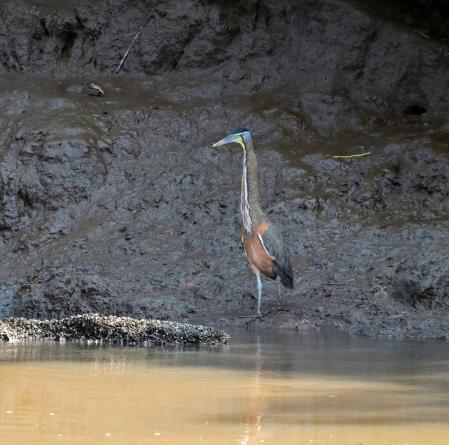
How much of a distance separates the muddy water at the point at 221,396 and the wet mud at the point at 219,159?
3.13m

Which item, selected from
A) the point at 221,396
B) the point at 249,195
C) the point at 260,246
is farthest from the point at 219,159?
the point at 221,396

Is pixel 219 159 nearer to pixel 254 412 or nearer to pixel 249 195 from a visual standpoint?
pixel 249 195

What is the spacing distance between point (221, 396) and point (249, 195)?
244 inches

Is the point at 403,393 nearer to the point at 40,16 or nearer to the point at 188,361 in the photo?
the point at 188,361

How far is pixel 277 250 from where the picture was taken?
10938 mm

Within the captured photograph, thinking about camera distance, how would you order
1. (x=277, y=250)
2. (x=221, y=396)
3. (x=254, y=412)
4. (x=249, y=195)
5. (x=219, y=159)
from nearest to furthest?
(x=254, y=412) < (x=221, y=396) < (x=277, y=250) < (x=249, y=195) < (x=219, y=159)

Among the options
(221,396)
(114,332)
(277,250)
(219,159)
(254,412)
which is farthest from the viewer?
(219,159)

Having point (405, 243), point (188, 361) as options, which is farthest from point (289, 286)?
point (188, 361)

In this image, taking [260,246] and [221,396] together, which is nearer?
[221,396]

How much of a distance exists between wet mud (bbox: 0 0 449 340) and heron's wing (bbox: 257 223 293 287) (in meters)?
0.40

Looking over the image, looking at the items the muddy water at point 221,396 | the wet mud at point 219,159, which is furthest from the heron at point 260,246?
the muddy water at point 221,396

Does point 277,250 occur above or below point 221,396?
above

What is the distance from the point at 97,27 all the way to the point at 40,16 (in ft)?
2.92

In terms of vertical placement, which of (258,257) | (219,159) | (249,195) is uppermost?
(219,159)
